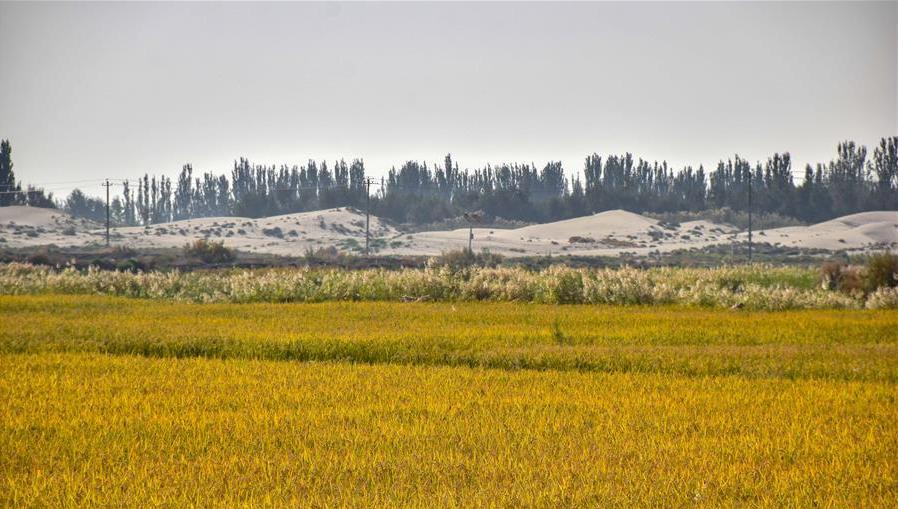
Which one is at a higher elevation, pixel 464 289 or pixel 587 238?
pixel 587 238

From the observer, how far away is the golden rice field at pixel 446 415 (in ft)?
27.8

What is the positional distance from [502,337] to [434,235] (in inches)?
3274

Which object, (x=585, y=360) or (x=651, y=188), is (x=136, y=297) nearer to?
(x=585, y=360)

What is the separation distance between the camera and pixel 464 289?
3162cm

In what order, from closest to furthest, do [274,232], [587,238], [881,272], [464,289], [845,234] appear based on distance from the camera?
[464,289] < [881,272] < [845,234] < [587,238] < [274,232]

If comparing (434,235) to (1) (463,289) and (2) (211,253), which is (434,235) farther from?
(1) (463,289)

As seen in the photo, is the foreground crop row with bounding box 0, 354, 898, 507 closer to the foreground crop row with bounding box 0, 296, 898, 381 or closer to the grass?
the foreground crop row with bounding box 0, 296, 898, 381

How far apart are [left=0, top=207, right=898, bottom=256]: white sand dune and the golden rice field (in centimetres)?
6778

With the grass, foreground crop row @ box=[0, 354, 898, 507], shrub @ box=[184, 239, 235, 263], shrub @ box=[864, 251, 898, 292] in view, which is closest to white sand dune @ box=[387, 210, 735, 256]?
shrub @ box=[184, 239, 235, 263]

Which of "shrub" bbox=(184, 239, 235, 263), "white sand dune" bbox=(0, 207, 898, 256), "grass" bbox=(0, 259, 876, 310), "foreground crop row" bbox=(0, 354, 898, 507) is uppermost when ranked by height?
"white sand dune" bbox=(0, 207, 898, 256)

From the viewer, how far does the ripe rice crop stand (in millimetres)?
29172

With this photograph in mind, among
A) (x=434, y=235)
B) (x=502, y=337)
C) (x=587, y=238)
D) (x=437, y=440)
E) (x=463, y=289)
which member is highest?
(x=434, y=235)

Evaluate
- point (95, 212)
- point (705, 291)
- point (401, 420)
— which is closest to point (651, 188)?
point (95, 212)

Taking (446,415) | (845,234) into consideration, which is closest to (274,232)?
(845,234)
